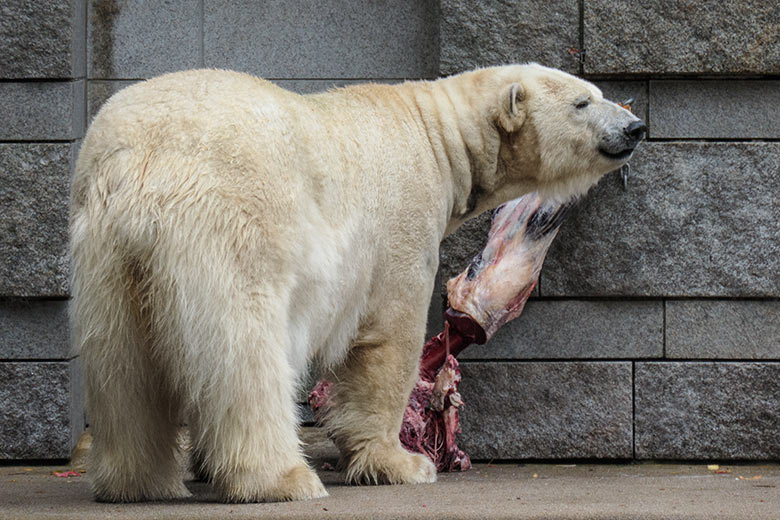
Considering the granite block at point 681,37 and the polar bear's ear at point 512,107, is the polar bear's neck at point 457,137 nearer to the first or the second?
the polar bear's ear at point 512,107

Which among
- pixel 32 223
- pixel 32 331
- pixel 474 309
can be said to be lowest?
pixel 32 331

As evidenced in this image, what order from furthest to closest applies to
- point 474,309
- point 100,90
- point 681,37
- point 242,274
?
point 100,90, point 681,37, point 474,309, point 242,274

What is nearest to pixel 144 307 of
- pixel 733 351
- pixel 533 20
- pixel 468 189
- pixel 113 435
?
pixel 113 435

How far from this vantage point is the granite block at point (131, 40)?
21.7 feet

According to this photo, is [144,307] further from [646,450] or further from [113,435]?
[646,450]

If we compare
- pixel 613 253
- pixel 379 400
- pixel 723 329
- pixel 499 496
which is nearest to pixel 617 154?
pixel 613 253

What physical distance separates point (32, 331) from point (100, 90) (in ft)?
4.65

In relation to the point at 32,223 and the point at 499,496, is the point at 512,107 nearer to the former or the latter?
the point at 499,496

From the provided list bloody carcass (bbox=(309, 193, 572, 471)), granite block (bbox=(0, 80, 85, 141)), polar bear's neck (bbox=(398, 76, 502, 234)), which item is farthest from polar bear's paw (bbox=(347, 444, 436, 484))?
granite block (bbox=(0, 80, 85, 141))

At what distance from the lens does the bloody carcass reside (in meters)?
5.72

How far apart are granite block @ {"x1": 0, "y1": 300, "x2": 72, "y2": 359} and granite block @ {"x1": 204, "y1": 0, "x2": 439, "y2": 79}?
1680 mm

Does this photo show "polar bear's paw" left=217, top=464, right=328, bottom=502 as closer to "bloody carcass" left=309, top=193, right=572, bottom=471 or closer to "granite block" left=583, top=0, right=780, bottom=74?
"bloody carcass" left=309, top=193, right=572, bottom=471

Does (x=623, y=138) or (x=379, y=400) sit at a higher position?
(x=623, y=138)

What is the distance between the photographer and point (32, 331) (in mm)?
6207
